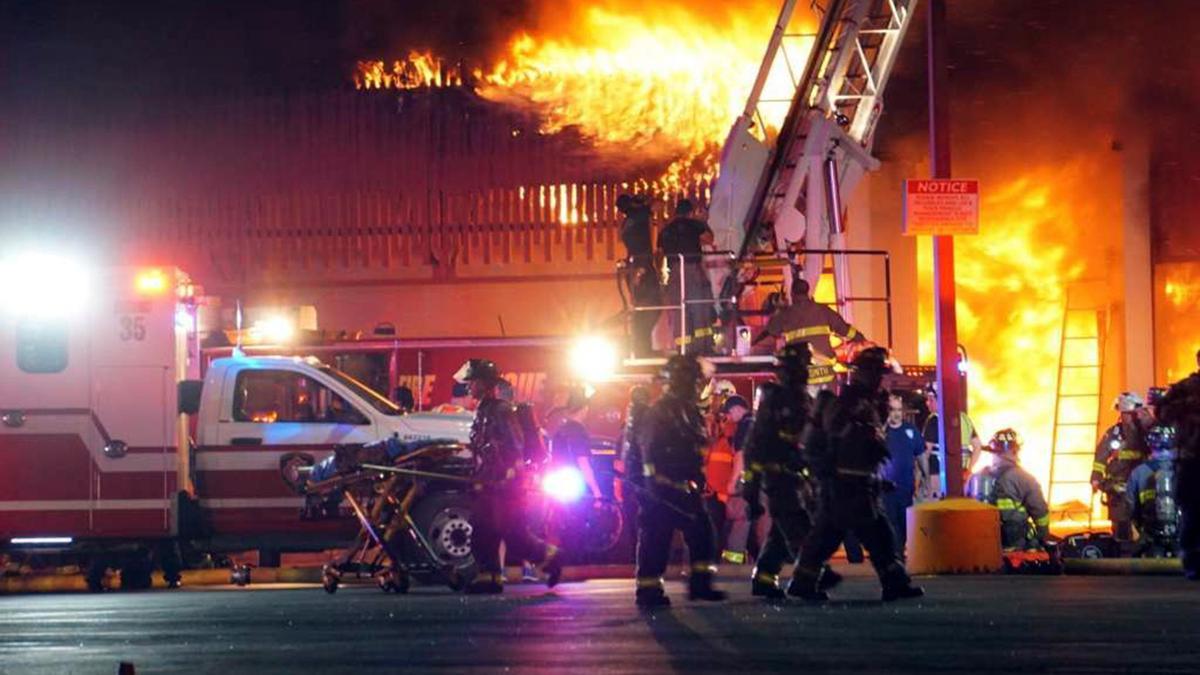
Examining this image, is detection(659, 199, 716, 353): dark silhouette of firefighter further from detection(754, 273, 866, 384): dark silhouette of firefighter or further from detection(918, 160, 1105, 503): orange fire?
detection(918, 160, 1105, 503): orange fire

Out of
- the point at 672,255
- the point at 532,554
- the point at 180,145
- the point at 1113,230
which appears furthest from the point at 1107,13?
the point at 532,554

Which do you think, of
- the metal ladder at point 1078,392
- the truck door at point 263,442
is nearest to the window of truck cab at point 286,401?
the truck door at point 263,442

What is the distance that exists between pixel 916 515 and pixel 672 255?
395 centimetres

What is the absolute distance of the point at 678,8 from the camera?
27.7m

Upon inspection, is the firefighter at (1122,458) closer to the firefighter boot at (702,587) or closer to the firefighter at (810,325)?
the firefighter at (810,325)

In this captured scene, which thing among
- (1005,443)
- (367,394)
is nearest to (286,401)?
(367,394)

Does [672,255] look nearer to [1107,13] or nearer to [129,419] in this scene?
[129,419]

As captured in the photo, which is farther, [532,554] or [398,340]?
[398,340]

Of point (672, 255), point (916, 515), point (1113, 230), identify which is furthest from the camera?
point (1113, 230)

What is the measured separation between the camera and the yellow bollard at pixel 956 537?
1697 cm

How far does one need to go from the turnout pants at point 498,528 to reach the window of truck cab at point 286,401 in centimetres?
324

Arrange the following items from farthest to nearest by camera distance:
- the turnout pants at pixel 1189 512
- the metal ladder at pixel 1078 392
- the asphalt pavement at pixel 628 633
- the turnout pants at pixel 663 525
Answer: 1. the metal ladder at pixel 1078 392
2. the turnout pants at pixel 1189 512
3. the turnout pants at pixel 663 525
4. the asphalt pavement at pixel 628 633

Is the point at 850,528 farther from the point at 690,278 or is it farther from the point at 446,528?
the point at 690,278

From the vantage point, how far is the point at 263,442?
18.7 metres
